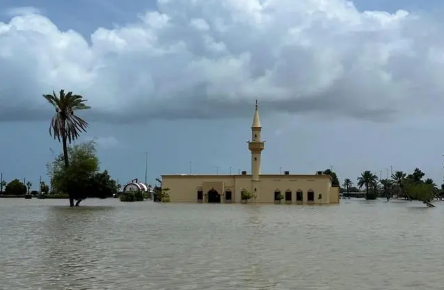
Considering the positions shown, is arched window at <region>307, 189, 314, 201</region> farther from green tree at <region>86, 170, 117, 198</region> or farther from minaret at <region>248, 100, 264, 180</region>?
green tree at <region>86, 170, 117, 198</region>

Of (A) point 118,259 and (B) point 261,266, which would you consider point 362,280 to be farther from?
(A) point 118,259

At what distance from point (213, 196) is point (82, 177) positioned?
4250cm

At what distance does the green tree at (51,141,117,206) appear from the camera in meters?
60.9

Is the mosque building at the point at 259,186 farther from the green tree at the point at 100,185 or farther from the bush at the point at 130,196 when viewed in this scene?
the green tree at the point at 100,185

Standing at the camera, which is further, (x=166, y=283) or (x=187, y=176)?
(x=187, y=176)

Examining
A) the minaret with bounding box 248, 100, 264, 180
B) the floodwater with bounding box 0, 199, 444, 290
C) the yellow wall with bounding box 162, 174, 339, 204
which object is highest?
the minaret with bounding box 248, 100, 264, 180

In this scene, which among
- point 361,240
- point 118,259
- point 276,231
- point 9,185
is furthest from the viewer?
point 9,185

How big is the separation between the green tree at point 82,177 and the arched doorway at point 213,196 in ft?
126

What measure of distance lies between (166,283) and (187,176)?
292ft

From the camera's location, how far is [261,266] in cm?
1733

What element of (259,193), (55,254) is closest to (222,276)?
(55,254)

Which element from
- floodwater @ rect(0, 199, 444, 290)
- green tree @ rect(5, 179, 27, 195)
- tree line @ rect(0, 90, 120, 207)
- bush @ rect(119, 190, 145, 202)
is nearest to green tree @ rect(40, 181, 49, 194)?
green tree @ rect(5, 179, 27, 195)

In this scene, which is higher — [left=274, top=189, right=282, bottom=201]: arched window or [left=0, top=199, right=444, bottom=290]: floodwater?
[left=274, top=189, right=282, bottom=201]: arched window

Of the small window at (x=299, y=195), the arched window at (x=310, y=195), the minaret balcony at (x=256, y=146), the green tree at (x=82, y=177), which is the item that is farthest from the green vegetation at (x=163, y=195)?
the green tree at (x=82, y=177)
